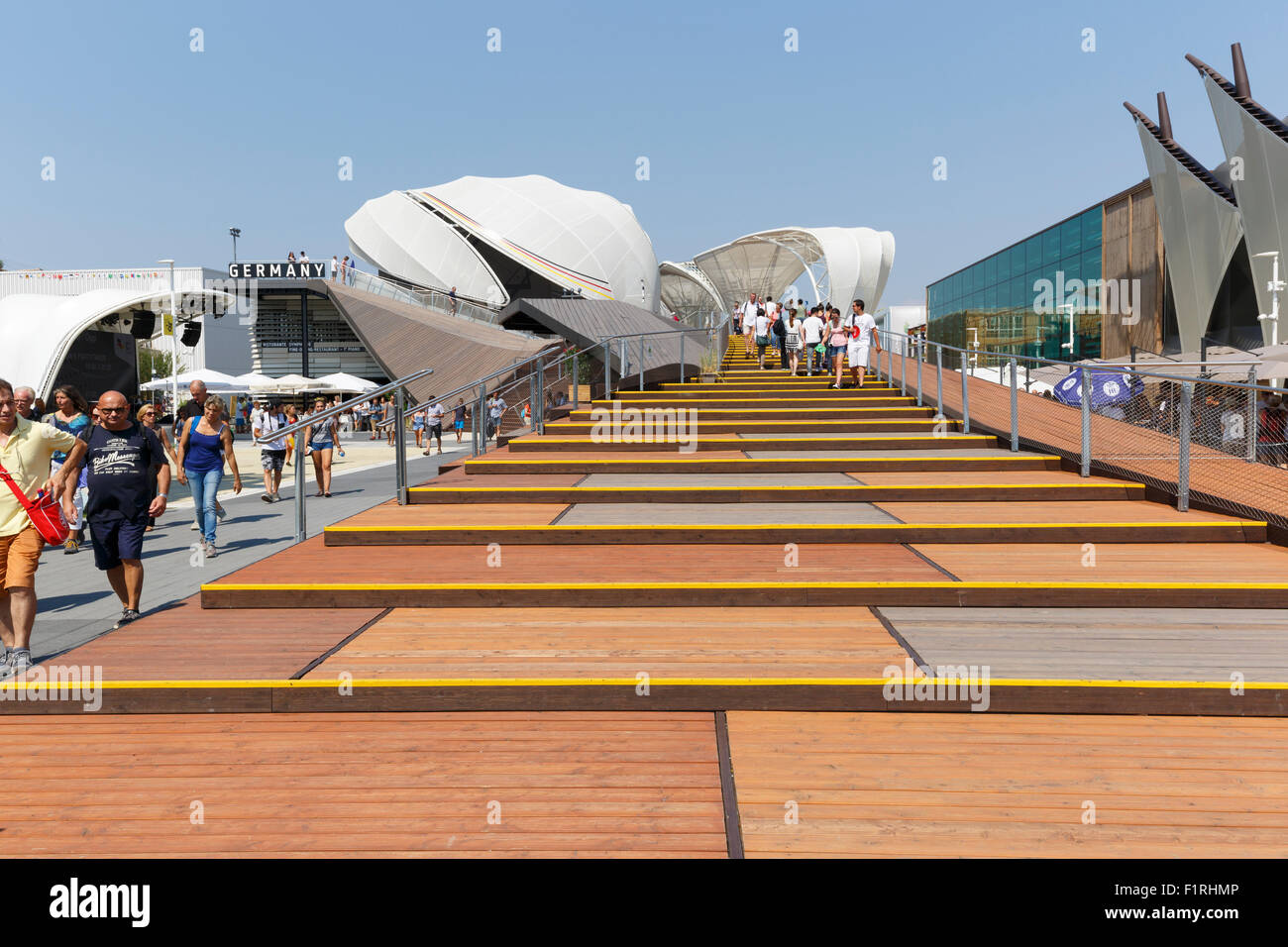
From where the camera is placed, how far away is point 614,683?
3842 mm

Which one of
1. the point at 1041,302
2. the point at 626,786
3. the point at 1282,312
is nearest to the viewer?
the point at 626,786

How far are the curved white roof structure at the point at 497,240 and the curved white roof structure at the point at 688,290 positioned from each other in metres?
21.7

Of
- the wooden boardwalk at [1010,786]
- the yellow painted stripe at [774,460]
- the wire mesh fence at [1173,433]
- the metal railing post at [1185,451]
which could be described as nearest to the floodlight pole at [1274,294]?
the wire mesh fence at [1173,433]

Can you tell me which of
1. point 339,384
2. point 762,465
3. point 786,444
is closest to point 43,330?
point 339,384

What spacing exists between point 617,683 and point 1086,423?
6.94 metres

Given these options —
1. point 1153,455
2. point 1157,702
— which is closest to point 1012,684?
point 1157,702

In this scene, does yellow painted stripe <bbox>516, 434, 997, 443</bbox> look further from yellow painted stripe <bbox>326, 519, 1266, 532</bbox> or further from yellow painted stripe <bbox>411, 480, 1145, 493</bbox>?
yellow painted stripe <bbox>326, 519, 1266, 532</bbox>

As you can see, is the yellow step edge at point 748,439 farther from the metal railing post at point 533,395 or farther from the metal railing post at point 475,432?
the metal railing post at point 475,432

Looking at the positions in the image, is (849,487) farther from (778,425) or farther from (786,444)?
(778,425)

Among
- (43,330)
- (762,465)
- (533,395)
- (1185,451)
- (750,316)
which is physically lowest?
(762,465)
